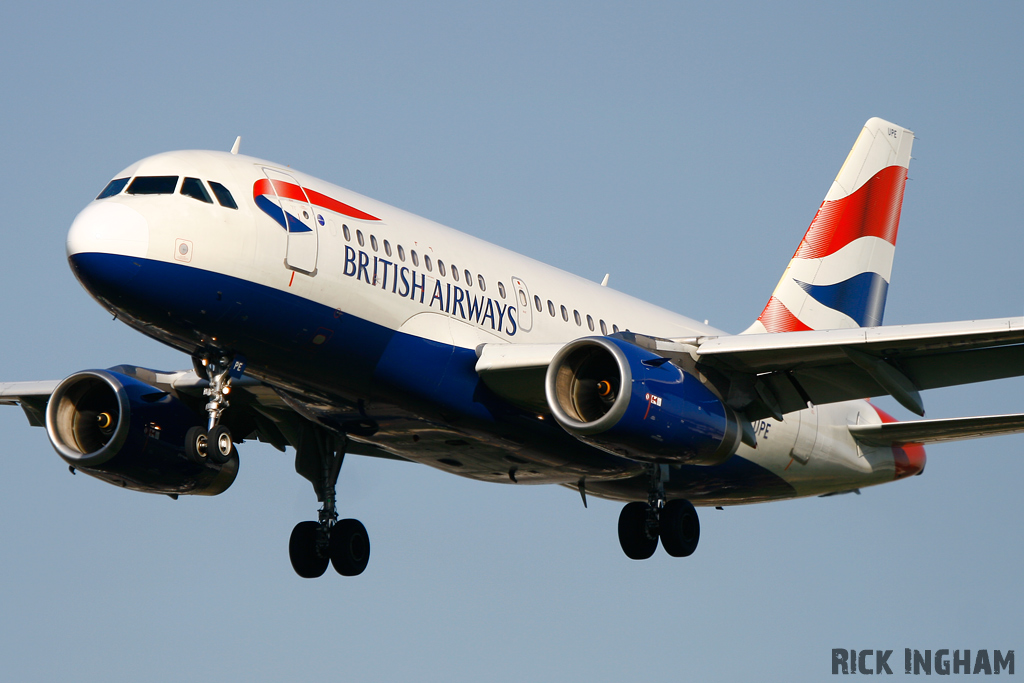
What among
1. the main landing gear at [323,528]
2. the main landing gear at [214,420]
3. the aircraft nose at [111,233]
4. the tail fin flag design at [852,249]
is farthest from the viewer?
the tail fin flag design at [852,249]

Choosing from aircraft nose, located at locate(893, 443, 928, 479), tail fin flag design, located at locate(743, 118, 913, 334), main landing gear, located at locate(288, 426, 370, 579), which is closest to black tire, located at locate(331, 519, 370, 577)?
main landing gear, located at locate(288, 426, 370, 579)

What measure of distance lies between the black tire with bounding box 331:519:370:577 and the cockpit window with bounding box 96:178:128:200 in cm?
949

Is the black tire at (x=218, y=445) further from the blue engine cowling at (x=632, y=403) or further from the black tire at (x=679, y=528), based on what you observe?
the black tire at (x=679, y=528)

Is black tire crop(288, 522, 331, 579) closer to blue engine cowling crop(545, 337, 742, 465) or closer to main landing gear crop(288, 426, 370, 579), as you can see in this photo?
main landing gear crop(288, 426, 370, 579)

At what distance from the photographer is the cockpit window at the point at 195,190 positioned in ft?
65.5

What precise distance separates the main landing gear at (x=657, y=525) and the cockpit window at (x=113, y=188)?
38.1 feet

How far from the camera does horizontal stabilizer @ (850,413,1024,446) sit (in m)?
25.2

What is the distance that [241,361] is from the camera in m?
20.9

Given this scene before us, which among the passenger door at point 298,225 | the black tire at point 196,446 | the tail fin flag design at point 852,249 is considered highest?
the tail fin flag design at point 852,249

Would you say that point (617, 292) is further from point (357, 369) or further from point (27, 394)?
point (27, 394)

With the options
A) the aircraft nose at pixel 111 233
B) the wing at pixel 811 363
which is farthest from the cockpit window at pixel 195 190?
the wing at pixel 811 363

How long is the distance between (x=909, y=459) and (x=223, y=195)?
17541mm

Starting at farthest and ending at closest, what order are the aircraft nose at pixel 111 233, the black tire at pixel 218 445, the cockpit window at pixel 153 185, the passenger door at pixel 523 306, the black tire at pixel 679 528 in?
the black tire at pixel 679 528
the passenger door at pixel 523 306
the black tire at pixel 218 445
the cockpit window at pixel 153 185
the aircraft nose at pixel 111 233

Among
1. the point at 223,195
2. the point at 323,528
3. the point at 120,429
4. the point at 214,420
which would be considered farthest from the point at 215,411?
the point at 323,528
